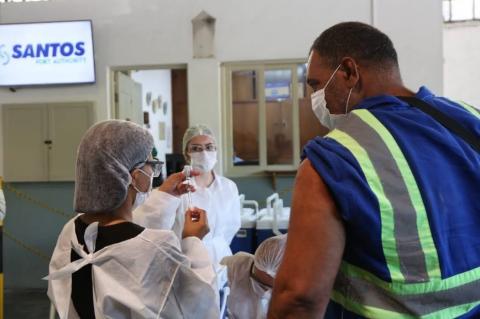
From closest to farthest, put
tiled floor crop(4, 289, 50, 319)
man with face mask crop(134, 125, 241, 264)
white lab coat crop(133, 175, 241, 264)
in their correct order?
white lab coat crop(133, 175, 241, 264) → man with face mask crop(134, 125, 241, 264) → tiled floor crop(4, 289, 50, 319)

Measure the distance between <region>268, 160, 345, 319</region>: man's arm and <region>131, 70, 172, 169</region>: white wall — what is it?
208 inches

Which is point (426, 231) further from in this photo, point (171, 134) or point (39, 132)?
point (171, 134)

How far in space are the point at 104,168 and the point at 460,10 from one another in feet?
23.4

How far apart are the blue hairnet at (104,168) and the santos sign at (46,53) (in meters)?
3.15

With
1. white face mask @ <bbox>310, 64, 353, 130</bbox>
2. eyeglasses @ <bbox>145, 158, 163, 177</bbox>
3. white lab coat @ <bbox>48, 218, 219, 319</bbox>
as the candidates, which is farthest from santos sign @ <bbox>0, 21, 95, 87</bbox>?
white face mask @ <bbox>310, 64, 353, 130</bbox>

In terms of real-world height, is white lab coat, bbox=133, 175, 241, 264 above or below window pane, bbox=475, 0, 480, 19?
below

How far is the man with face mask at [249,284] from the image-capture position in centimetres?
159

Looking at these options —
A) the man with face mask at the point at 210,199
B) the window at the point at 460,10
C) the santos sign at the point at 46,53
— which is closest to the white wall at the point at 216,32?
the santos sign at the point at 46,53

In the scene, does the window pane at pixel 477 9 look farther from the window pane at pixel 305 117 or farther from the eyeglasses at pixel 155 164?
the eyeglasses at pixel 155 164

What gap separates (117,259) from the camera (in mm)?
1226

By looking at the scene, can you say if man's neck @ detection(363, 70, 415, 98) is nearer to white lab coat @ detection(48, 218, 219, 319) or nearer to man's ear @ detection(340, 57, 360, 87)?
man's ear @ detection(340, 57, 360, 87)

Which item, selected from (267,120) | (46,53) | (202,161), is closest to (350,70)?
(202,161)

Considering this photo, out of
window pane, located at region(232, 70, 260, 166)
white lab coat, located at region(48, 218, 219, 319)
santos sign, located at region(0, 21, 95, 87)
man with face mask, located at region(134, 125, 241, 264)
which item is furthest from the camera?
window pane, located at region(232, 70, 260, 166)

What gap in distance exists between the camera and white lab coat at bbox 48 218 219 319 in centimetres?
121
